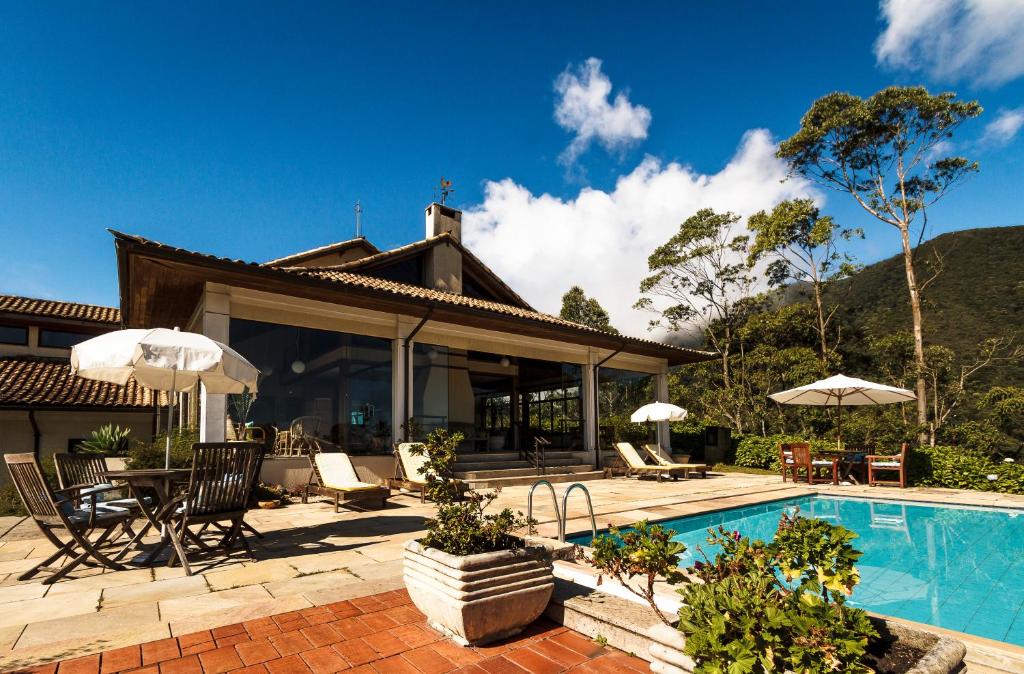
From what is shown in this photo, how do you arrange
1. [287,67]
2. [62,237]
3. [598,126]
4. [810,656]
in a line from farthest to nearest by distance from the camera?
[598,126], [62,237], [287,67], [810,656]

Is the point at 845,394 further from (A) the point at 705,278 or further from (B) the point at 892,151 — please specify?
Answer: (A) the point at 705,278

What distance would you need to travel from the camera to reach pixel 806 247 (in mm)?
23203

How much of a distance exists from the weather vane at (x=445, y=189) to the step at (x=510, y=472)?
29.5 feet

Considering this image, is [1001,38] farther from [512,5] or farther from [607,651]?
[607,651]

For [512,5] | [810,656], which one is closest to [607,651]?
[810,656]

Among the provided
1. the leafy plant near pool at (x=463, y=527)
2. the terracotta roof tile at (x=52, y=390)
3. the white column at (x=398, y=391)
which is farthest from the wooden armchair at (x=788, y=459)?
the terracotta roof tile at (x=52, y=390)

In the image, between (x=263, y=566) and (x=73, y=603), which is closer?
(x=73, y=603)

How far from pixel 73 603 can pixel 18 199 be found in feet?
43.9

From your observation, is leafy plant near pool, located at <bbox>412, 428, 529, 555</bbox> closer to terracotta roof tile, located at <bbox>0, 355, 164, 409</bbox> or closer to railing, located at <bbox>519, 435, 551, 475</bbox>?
railing, located at <bbox>519, 435, 551, 475</bbox>

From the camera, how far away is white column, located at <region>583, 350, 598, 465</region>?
48.1ft

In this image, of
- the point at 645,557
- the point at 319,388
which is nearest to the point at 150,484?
the point at 645,557

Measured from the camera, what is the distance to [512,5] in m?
11.9

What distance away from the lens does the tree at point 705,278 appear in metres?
25.0

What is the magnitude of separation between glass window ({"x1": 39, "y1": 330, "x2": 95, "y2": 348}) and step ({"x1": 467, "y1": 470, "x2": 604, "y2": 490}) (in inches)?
603
